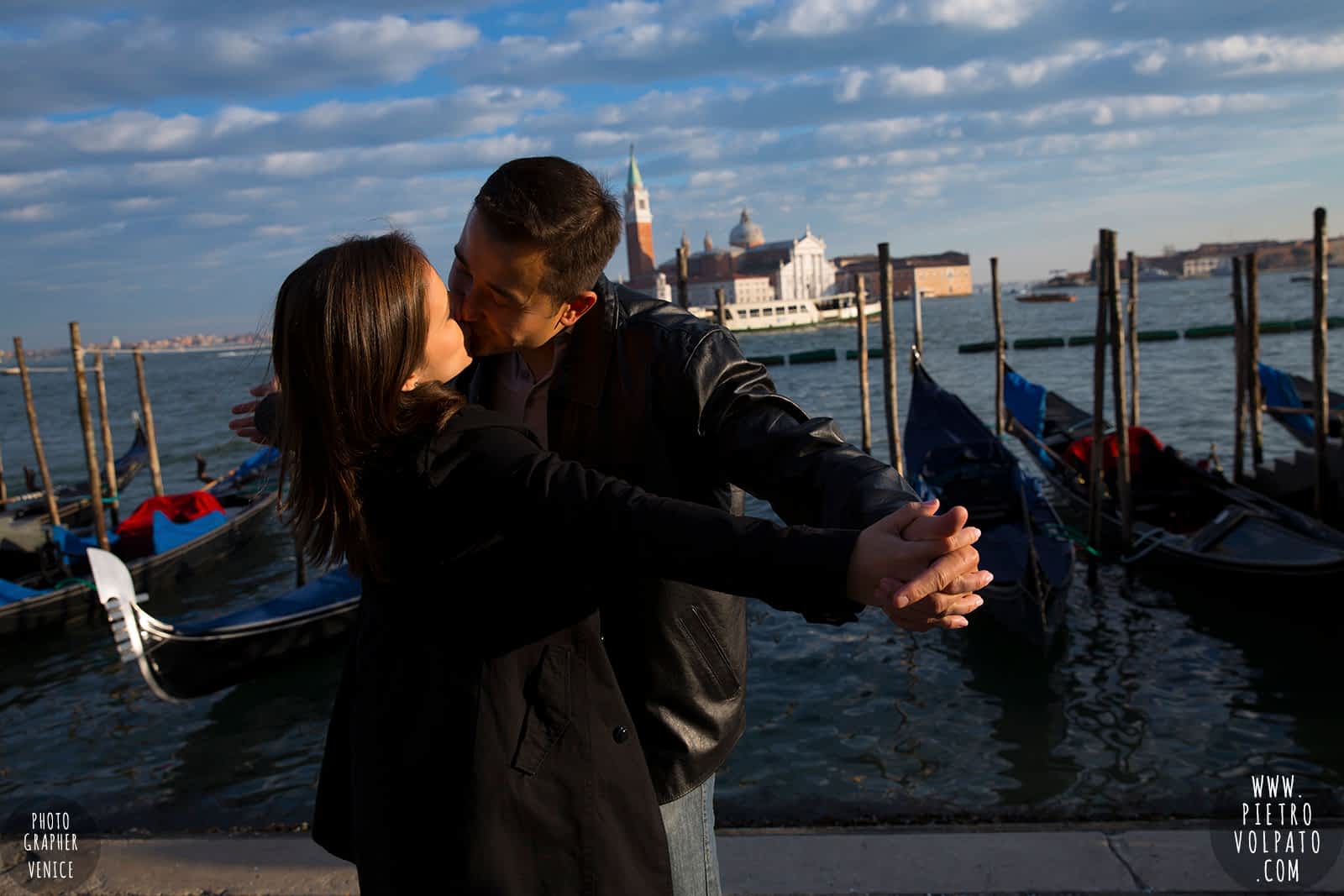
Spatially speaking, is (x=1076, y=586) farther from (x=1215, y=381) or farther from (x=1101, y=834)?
(x=1215, y=381)

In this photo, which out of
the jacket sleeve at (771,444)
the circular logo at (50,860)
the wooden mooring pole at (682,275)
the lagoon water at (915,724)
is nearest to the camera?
the jacket sleeve at (771,444)

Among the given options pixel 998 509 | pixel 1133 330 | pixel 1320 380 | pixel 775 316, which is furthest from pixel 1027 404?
pixel 775 316

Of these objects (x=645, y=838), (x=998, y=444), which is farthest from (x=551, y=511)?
(x=998, y=444)

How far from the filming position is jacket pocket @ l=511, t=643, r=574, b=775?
3.11ft

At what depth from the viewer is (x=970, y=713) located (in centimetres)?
539

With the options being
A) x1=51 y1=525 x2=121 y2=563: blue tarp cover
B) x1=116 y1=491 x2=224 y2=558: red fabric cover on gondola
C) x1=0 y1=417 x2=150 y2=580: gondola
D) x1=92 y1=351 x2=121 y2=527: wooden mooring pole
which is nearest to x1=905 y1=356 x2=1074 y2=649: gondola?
x1=116 y1=491 x2=224 y2=558: red fabric cover on gondola

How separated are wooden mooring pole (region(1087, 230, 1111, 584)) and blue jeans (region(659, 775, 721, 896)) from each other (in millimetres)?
6668

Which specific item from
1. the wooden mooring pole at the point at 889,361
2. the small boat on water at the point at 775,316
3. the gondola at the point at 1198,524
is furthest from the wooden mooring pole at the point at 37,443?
the small boat on water at the point at 775,316

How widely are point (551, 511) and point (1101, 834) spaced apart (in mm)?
2048

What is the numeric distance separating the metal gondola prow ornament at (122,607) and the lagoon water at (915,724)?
0.37 metres

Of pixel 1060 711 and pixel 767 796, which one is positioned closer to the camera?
→ pixel 767 796

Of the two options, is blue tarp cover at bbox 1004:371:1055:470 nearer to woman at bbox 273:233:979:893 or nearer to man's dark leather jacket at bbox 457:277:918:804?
man's dark leather jacket at bbox 457:277:918:804

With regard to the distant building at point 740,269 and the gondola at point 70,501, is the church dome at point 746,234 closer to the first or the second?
the distant building at point 740,269

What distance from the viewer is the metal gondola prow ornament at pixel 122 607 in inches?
187
